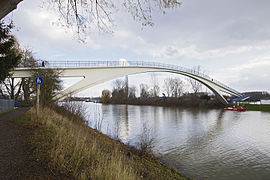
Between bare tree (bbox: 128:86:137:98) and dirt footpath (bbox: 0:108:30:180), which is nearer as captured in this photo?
dirt footpath (bbox: 0:108:30:180)

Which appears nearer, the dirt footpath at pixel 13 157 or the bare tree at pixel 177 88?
the dirt footpath at pixel 13 157

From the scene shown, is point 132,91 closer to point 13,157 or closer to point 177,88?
point 177,88

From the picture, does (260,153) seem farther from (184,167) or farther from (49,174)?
(49,174)

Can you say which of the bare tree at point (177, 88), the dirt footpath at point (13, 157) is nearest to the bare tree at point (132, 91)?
the bare tree at point (177, 88)

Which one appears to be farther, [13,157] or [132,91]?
[132,91]

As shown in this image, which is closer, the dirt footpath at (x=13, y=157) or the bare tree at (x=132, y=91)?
the dirt footpath at (x=13, y=157)

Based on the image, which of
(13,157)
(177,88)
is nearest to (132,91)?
(177,88)

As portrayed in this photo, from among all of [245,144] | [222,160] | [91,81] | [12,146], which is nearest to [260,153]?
[245,144]

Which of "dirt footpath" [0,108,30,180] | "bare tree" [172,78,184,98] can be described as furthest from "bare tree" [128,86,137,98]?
"dirt footpath" [0,108,30,180]

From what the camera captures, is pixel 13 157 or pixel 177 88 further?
pixel 177 88

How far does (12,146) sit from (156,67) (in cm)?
2497

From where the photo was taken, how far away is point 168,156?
7.59 m

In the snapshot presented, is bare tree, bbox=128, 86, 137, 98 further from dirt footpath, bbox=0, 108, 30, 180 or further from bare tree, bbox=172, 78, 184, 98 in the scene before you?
dirt footpath, bbox=0, 108, 30, 180

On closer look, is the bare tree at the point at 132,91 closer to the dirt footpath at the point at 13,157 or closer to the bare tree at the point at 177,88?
the bare tree at the point at 177,88
